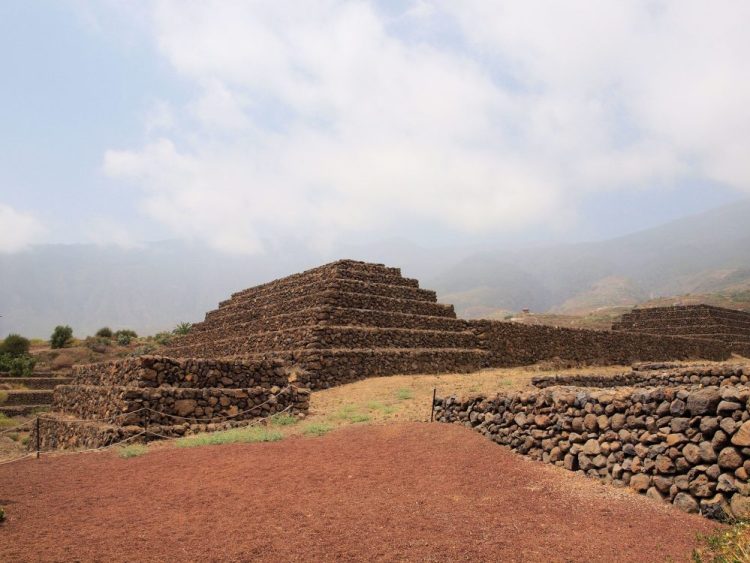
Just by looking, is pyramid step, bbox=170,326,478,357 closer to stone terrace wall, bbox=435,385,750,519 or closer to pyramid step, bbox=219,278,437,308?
pyramid step, bbox=219,278,437,308

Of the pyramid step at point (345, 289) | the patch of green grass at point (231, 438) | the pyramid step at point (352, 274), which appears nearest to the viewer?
the patch of green grass at point (231, 438)

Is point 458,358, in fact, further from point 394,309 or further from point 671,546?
point 671,546

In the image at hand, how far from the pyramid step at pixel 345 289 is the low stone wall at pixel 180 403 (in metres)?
9.83

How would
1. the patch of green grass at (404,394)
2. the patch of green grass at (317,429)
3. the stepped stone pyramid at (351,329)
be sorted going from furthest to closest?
1. the stepped stone pyramid at (351,329)
2. the patch of green grass at (404,394)
3. the patch of green grass at (317,429)

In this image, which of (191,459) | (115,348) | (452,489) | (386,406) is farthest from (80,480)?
(115,348)

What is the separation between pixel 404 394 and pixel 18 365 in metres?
38.7

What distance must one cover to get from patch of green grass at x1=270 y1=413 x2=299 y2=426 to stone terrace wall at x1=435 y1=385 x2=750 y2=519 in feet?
21.9

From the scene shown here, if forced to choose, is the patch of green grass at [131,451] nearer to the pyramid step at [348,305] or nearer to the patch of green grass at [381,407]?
the patch of green grass at [381,407]

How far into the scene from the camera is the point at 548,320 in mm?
63938

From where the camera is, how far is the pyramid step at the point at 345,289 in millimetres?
26266

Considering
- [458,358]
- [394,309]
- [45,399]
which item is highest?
[394,309]

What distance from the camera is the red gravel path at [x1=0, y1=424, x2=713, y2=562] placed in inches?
230

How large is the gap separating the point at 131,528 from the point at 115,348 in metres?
51.2

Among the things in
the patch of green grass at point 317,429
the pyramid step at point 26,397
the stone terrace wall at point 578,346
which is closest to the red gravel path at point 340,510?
the patch of green grass at point 317,429
